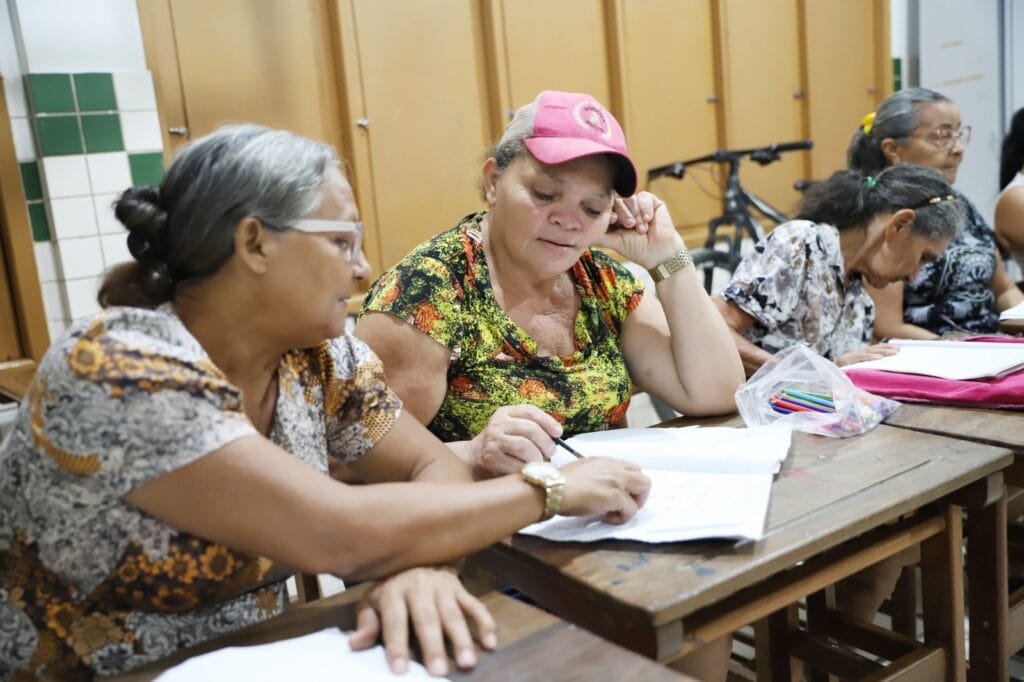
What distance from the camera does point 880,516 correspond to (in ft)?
3.93

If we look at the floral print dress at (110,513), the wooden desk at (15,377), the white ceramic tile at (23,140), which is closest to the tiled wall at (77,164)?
the white ceramic tile at (23,140)

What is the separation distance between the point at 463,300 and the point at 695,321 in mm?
493

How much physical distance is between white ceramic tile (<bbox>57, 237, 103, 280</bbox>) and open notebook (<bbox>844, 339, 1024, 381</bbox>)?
241cm

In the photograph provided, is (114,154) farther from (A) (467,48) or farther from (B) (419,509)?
(B) (419,509)

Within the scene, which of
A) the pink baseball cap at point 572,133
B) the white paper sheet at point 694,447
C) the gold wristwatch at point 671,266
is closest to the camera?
the white paper sheet at point 694,447

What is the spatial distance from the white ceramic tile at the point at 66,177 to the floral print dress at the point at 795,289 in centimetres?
211

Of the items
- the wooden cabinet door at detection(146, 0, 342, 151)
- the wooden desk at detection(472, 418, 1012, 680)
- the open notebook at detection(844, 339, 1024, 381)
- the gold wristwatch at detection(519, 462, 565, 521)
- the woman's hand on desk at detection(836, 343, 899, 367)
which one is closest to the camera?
the wooden desk at detection(472, 418, 1012, 680)

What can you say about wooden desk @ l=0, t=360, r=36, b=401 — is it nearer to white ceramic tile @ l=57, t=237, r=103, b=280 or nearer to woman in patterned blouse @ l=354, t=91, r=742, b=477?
white ceramic tile @ l=57, t=237, r=103, b=280

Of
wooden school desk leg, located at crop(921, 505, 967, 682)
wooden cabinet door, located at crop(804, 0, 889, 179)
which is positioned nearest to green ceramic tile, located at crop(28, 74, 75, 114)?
wooden school desk leg, located at crop(921, 505, 967, 682)

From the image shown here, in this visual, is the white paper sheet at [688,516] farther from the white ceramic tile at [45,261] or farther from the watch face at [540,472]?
the white ceramic tile at [45,261]

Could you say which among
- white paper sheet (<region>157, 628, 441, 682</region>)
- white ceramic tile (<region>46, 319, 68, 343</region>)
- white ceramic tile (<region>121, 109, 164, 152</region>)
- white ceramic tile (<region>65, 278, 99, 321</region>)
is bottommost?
white ceramic tile (<region>46, 319, 68, 343</region>)

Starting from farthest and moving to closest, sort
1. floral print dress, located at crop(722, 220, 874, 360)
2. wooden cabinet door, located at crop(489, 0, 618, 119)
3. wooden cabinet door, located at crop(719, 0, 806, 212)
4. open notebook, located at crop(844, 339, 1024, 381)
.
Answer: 1. wooden cabinet door, located at crop(719, 0, 806, 212)
2. wooden cabinet door, located at crop(489, 0, 618, 119)
3. floral print dress, located at crop(722, 220, 874, 360)
4. open notebook, located at crop(844, 339, 1024, 381)

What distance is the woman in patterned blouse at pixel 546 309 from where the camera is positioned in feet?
5.40

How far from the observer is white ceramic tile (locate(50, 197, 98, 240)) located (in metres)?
2.90
